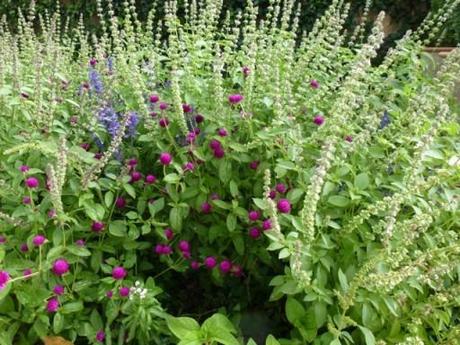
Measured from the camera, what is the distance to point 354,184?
2.18 metres

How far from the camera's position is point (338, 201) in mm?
2121

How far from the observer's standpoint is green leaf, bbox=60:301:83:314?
2033mm

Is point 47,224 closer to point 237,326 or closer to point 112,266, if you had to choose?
point 112,266

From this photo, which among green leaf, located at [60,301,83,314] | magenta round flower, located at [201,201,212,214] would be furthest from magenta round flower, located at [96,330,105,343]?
magenta round flower, located at [201,201,212,214]

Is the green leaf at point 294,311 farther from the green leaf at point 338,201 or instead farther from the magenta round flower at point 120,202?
the magenta round flower at point 120,202

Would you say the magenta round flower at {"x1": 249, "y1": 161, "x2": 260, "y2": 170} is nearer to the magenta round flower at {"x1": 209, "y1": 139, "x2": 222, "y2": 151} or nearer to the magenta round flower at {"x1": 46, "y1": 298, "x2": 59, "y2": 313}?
the magenta round flower at {"x1": 209, "y1": 139, "x2": 222, "y2": 151}

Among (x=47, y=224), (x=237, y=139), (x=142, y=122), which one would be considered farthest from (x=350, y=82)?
(x=47, y=224)

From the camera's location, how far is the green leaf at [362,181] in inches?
85.0

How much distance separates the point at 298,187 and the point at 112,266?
81 cm

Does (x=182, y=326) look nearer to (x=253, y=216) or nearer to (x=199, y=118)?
(x=253, y=216)

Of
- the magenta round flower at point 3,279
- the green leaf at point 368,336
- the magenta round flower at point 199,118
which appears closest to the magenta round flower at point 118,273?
the magenta round flower at point 3,279

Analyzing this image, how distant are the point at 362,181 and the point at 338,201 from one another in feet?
0.45

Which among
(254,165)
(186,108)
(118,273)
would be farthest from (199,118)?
(118,273)

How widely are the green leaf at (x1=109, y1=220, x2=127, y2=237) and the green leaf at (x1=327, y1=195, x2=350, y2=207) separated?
2.68 feet
